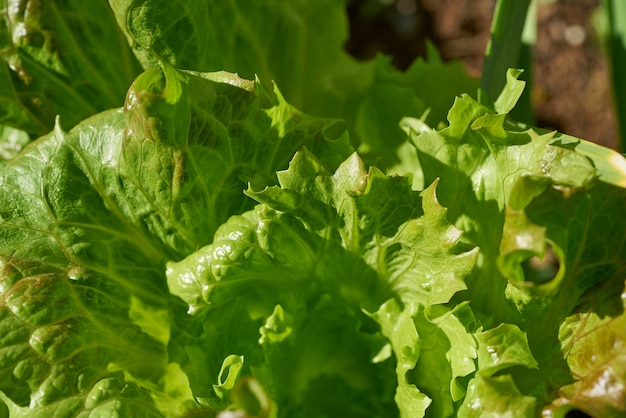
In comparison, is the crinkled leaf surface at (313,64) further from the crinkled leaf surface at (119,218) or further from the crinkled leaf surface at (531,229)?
the crinkled leaf surface at (531,229)

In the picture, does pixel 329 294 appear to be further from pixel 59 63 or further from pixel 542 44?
pixel 542 44

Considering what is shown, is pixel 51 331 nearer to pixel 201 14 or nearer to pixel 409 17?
pixel 201 14

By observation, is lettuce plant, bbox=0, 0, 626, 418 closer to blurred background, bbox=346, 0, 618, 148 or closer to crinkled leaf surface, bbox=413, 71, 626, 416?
crinkled leaf surface, bbox=413, 71, 626, 416

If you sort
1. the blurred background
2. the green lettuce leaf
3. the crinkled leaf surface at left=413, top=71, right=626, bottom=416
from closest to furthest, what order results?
1. the crinkled leaf surface at left=413, top=71, right=626, bottom=416
2. the green lettuce leaf
3. the blurred background

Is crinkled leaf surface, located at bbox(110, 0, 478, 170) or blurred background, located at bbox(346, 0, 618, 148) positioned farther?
blurred background, located at bbox(346, 0, 618, 148)

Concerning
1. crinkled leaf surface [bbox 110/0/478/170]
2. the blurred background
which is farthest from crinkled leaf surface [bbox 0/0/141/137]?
the blurred background

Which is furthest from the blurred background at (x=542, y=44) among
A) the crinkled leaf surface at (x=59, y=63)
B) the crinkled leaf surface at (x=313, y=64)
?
the crinkled leaf surface at (x=59, y=63)

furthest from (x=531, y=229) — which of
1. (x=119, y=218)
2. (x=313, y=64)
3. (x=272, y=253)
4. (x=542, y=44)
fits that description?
(x=542, y=44)

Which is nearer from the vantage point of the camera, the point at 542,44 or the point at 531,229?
the point at 531,229
